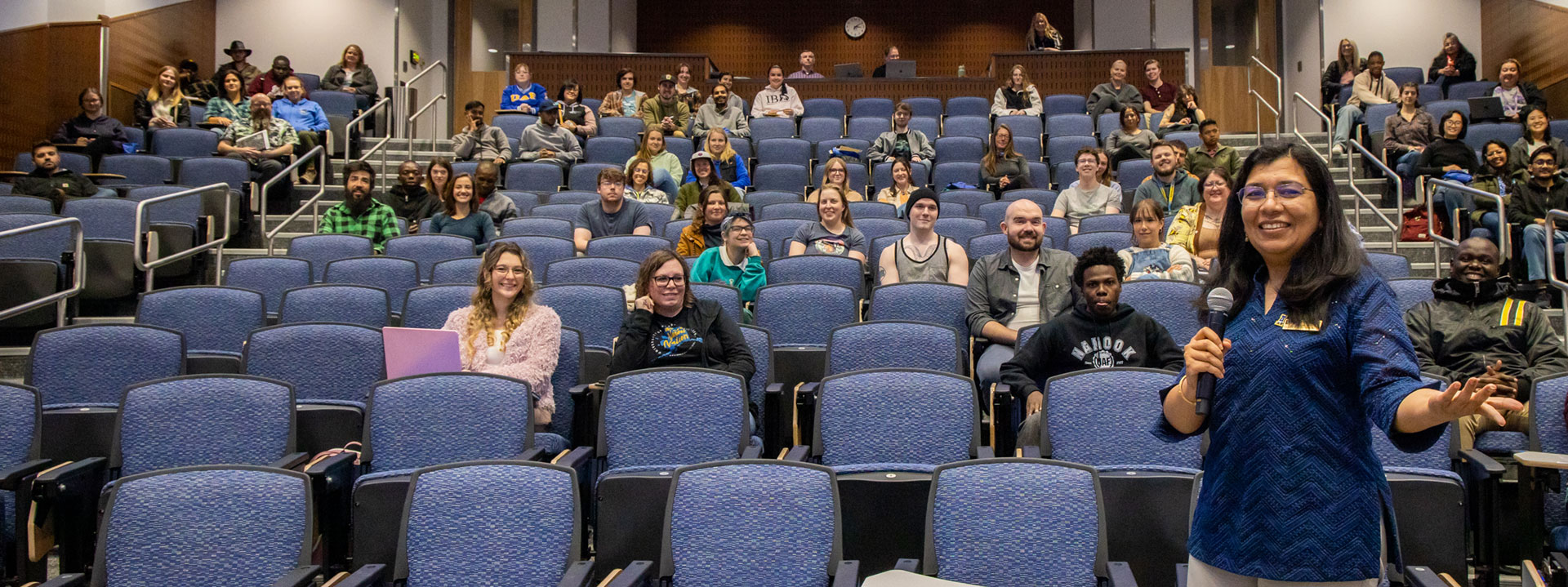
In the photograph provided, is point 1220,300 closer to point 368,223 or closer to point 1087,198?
point 1087,198

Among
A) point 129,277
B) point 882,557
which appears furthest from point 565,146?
point 882,557

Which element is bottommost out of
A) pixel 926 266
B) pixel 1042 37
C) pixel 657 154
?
pixel 926 266

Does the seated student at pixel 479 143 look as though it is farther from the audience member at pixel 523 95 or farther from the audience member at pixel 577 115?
the audience member at pixel 523 95

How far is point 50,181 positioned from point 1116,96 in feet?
24.0

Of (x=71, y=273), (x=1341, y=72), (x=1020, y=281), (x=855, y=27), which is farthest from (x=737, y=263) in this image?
(x=855, y=27)

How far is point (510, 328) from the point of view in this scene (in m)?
3.77

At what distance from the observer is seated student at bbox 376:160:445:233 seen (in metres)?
6.25

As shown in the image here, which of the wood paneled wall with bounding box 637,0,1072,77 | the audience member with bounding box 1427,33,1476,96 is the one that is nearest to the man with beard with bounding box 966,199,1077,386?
the audience member with bounding box 1427,33,1476,96

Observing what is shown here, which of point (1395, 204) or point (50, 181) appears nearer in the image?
point (50, 181)

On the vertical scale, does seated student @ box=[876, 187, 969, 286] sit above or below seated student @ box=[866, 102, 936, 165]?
below

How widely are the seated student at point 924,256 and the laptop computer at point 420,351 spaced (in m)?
1.86

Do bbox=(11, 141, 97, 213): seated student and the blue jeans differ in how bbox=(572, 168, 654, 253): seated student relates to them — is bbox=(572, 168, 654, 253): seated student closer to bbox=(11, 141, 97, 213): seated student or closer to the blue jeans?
bbox=(11, 141, 97, 213): seated student

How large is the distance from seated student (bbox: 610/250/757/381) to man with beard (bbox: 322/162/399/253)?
98.5 inches

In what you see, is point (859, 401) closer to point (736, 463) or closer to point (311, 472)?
point (736, 463)
